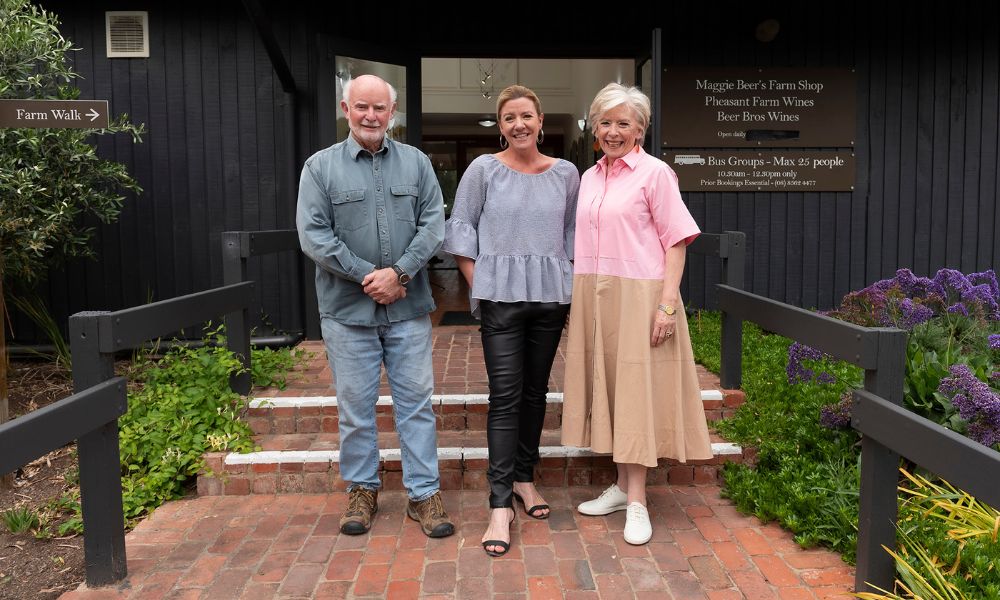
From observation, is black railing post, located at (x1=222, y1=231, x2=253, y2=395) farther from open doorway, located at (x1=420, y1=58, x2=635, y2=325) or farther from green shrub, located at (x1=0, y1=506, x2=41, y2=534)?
open doorway, located at (x1=420, y1=58, x2=635, y2=325)

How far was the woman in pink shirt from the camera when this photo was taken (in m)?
2.57

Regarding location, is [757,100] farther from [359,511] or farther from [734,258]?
[359,511]

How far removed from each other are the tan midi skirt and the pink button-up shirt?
0.20 feet

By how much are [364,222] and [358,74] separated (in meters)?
2.98

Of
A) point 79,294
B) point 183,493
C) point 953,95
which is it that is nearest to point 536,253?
point 183,493

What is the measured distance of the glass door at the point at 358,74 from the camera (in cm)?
510

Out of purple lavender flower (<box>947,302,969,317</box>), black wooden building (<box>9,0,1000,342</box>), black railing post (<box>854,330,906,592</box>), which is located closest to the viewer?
black railing post (<box>854,330,906,592</box>)

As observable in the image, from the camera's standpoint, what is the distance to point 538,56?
5.73m

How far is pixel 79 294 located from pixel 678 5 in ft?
16.5

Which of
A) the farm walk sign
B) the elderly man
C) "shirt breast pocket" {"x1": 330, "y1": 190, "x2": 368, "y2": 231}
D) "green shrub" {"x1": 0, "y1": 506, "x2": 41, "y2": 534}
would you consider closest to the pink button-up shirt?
the elderly man

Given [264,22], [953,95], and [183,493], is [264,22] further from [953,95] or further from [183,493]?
[953,95]

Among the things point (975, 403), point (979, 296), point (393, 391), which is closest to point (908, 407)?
point (975, 403)

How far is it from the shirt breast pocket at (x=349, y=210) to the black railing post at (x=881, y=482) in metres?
1.76

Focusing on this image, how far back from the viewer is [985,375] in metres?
3.31
